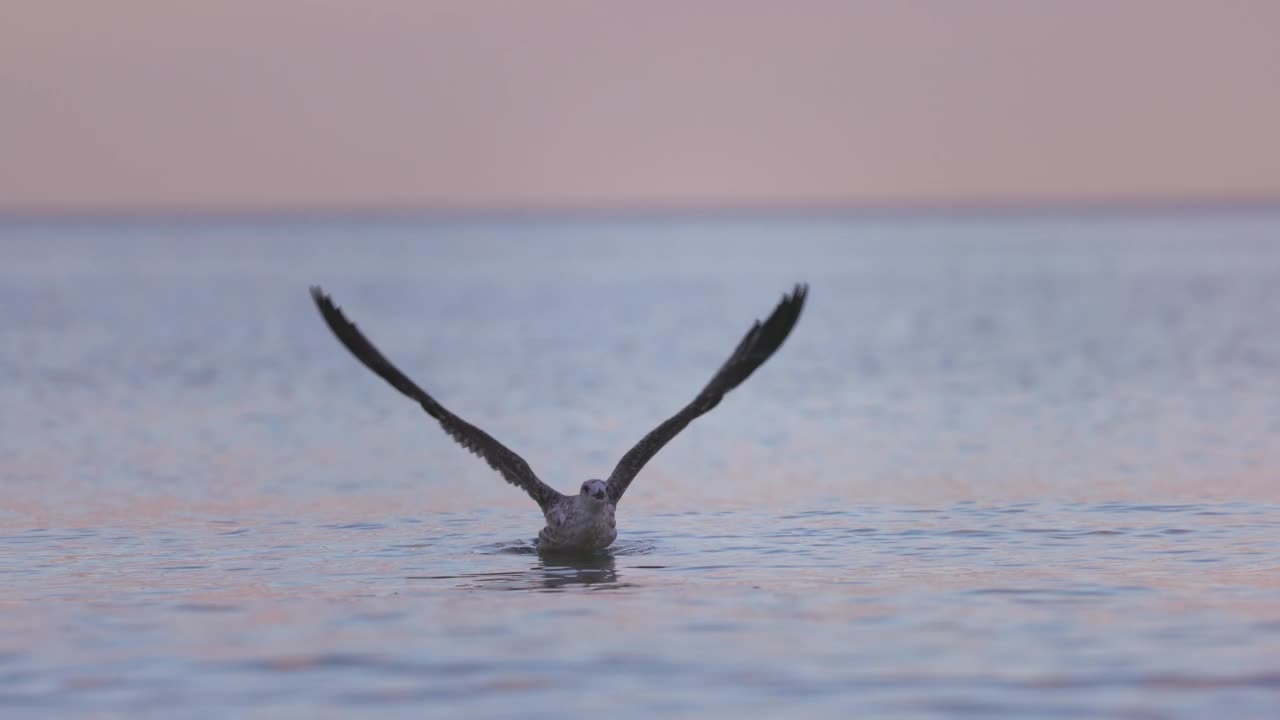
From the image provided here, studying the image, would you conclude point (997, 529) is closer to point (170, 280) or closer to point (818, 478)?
point (818, 478)

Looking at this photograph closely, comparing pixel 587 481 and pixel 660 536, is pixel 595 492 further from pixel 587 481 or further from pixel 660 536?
pixel 660 536

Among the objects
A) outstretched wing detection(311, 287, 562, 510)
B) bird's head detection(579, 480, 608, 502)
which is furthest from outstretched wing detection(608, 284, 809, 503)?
outstretched wing detection(311, 287, 562, 510)

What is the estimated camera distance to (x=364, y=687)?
1330 cm

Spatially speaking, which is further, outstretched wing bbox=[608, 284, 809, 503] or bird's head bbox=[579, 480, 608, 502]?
outstretched wing bbox=[608, 284, 809, 503]

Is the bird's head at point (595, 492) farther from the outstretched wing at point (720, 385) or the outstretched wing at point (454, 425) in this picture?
the outstretched wing at point (454, 425)

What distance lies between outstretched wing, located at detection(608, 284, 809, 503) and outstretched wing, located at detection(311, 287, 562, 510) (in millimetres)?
657

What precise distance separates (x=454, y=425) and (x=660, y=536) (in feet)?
7.38

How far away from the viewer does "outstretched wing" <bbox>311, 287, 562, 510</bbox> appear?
19344 mm

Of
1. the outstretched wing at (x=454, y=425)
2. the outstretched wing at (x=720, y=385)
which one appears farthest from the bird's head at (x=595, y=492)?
the outstretched wing at (x=454, y=425)

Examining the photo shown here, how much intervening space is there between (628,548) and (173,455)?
389 inches

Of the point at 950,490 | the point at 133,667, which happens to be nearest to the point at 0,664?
the point at 133,667

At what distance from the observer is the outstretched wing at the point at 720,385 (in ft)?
63.9

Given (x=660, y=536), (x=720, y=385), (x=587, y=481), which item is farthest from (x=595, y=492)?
(x=720, y=385)

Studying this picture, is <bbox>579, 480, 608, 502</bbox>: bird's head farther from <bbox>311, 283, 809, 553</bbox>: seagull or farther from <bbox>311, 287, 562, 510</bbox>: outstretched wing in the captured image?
<bbox>311, 287, 562, 510</bbox>: outstretched wing
